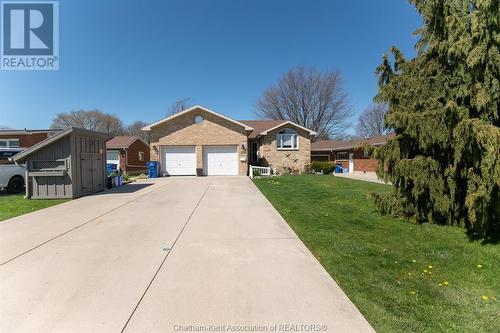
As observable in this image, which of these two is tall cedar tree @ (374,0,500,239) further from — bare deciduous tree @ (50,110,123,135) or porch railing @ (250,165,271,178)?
bare deciduous tree @ (50,110,123,135)

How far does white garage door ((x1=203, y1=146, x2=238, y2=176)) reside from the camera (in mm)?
21812

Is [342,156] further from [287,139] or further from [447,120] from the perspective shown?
[447,120]

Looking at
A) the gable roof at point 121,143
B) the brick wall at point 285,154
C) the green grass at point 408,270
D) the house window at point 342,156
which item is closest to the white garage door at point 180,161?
the brick wall at point 285,154

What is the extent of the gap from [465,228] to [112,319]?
6.52 m

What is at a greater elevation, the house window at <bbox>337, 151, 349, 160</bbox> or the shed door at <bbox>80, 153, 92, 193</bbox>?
the house window at <bbox>337, 151, 349, 160</bbox>

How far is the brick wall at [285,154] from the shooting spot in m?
23.9

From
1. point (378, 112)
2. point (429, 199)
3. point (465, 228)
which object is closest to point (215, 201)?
point (429, 199)

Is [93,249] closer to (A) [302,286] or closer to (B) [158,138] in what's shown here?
(A) [302,286]

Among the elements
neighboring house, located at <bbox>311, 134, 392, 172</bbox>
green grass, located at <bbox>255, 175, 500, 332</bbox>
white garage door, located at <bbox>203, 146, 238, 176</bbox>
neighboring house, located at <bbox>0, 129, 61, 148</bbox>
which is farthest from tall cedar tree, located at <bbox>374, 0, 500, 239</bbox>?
neighboring house, located at <bbox>0, 129, 61, 148</bbox>

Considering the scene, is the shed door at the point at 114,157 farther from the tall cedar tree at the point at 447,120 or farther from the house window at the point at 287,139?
the tall cedar tree at the point at 447,120

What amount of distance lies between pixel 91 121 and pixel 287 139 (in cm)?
4285

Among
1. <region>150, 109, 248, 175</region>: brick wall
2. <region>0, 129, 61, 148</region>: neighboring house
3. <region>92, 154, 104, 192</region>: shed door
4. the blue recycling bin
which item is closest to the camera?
<region>92, 154, 104, 192</region>: shed door

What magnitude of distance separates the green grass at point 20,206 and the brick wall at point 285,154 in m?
16.2

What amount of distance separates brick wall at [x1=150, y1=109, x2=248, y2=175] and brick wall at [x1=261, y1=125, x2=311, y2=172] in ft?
9.55
